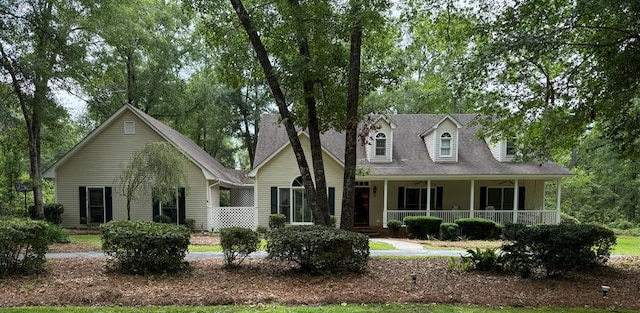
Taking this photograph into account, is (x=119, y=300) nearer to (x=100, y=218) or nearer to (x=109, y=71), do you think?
(x=100, y=218)

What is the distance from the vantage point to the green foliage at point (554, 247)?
294 inches

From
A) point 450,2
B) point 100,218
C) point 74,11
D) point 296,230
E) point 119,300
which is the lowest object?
point 100,218

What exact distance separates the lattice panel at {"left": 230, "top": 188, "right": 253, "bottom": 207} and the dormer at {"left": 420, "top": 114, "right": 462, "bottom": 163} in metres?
10.9

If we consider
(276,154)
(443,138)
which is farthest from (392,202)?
(276,154)

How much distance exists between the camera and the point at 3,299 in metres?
5.73

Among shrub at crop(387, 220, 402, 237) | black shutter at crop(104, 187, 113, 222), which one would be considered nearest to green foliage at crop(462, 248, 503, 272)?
shrub at crop(387, 220, 402, 237)

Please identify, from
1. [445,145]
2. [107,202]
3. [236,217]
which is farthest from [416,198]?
[107,202]

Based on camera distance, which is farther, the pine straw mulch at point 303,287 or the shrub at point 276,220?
the shrub at point 276,220

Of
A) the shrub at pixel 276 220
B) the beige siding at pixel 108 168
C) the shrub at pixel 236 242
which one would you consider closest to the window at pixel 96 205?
the beige siding at pixel 108 168

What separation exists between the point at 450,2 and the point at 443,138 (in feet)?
35.8

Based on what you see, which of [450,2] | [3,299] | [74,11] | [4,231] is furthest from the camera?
[74,11]

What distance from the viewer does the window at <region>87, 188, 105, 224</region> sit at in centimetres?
1775

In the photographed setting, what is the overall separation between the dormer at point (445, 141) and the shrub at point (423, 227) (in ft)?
12.3

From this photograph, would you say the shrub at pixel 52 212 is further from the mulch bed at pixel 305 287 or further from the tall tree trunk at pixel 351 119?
the tall tree trunk at pixel 351 119
